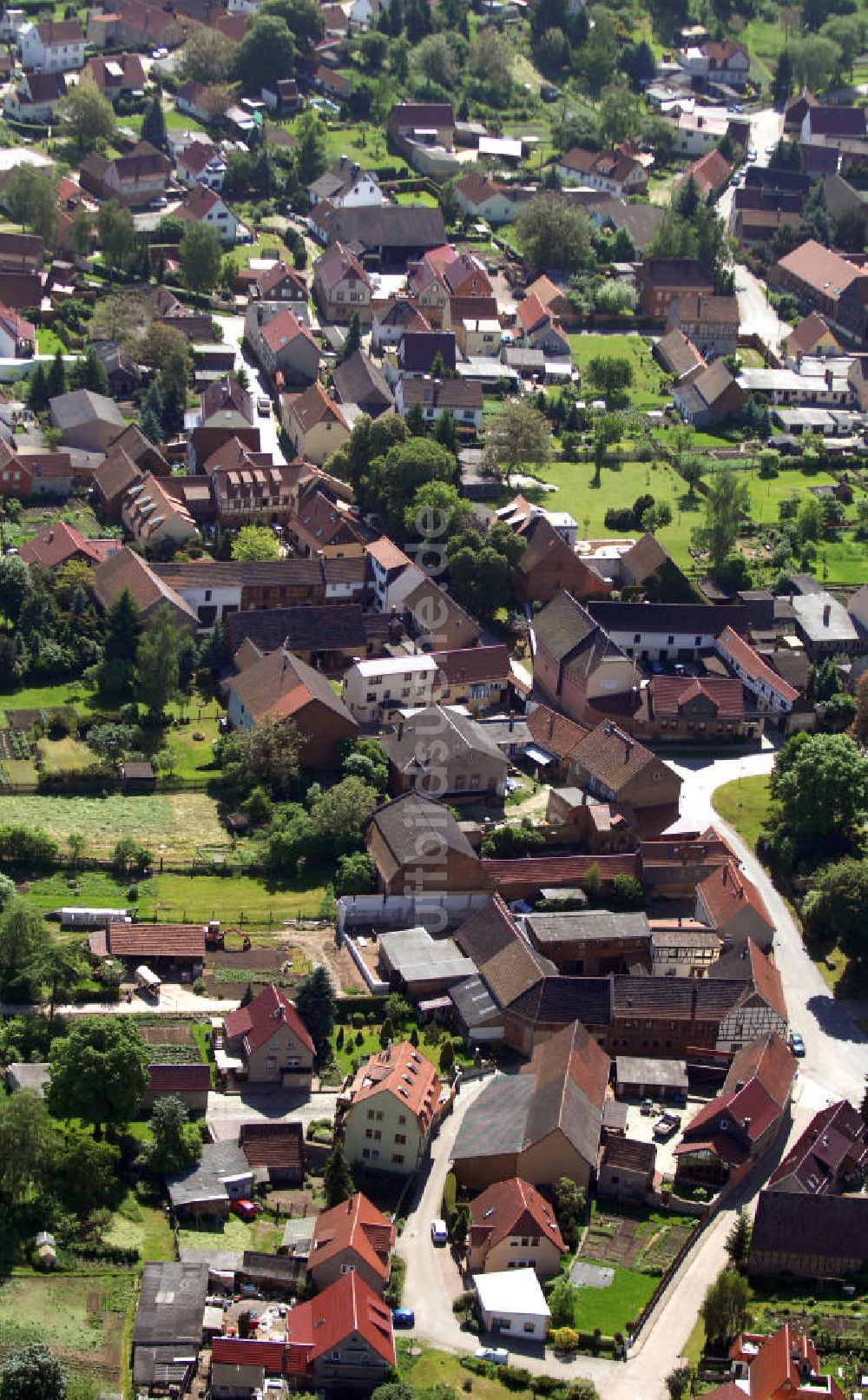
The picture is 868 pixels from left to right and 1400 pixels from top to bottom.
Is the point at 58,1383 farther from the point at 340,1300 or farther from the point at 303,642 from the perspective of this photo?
the point at 303,642

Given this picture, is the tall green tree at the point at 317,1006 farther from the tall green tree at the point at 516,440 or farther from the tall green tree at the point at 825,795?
the tall green tree at the point at 516,440

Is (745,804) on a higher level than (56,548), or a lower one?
lower

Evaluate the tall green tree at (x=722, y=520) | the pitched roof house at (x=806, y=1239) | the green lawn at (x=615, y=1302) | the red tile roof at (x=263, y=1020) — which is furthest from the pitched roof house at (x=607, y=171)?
the green lawn at (x=615, y=1302)

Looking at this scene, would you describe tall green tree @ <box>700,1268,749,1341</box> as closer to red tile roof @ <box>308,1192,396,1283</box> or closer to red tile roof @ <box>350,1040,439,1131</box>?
red tile roof @ <box>308,1192,396,1283</box>

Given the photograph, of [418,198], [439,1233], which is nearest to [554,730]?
[439,1233]

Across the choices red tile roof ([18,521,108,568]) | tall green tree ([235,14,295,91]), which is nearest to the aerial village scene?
red tile roof ([18,521,108,568])

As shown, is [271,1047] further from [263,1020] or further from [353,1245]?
[353,1245]

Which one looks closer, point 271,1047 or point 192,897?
point 271,1047
